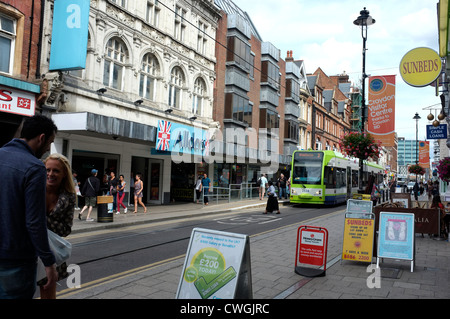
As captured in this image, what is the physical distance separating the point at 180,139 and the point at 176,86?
4483 millimetres

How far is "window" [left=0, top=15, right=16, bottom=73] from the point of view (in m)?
13.2

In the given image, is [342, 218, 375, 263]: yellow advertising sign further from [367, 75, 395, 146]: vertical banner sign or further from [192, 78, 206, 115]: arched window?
[192, 78, 206, 115]: arched window

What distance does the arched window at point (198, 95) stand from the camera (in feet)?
79.7

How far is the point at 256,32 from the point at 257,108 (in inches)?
385

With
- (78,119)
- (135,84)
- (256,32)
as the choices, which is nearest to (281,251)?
(78,119)

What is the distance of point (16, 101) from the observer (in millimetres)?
12977

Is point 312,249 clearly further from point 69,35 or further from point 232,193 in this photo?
point 232,193

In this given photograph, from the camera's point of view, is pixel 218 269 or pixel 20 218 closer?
pixel 20 218

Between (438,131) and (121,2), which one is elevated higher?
(121,2)

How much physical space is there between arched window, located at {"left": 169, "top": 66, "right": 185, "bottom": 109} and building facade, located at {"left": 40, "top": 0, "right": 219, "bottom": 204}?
0.06 metres

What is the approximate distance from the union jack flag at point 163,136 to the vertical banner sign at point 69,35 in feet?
16.5

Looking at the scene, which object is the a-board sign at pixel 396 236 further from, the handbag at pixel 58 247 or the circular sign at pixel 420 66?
the handbag at pixel 58 247

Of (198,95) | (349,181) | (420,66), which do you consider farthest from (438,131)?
(198,95)
